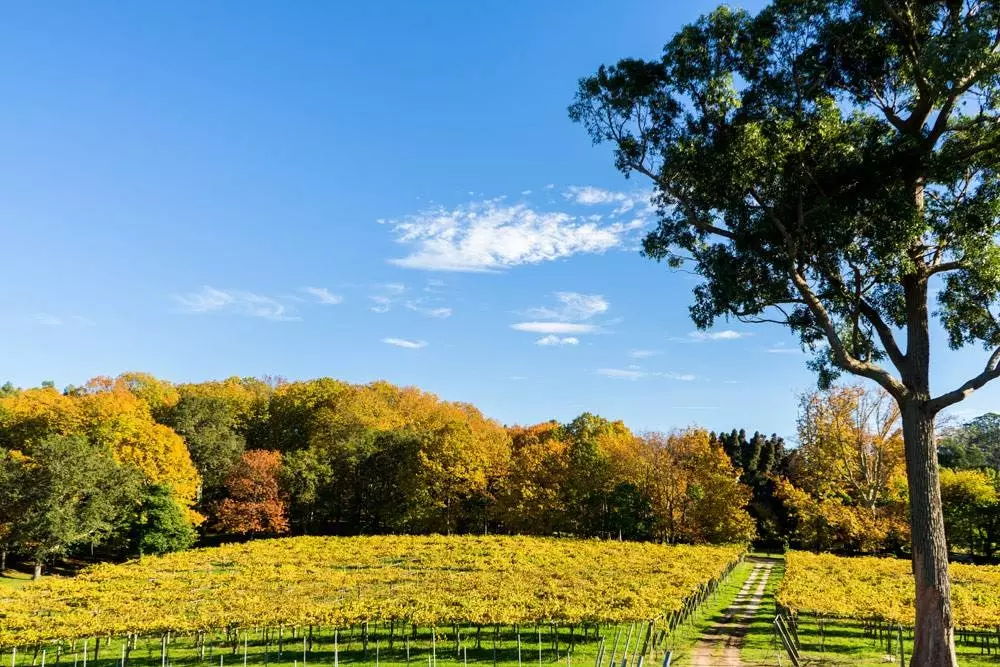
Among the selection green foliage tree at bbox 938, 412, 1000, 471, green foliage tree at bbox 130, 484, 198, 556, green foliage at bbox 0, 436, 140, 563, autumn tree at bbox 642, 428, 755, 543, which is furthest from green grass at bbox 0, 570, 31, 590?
green foliage tree at bbox 938, 412, 1000, 471

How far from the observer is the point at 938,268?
13.5m

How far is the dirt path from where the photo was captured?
1932 cm

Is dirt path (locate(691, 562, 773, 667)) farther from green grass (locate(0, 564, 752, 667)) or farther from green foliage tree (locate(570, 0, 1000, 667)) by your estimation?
green foliage tree (locate(570, 0, 1000, 667))

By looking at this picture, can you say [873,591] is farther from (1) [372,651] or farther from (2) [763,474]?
(2) [763,474]

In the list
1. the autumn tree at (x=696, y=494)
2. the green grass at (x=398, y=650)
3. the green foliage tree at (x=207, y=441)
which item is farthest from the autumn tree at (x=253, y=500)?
the autumn tree at (x=696, y=494)

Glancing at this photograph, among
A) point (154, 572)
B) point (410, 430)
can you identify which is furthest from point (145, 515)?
point (410, 430)

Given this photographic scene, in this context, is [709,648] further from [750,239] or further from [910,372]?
[750,239]

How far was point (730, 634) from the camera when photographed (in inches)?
922

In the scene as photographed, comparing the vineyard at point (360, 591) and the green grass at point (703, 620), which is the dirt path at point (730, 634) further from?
the vineyard at point (360, 591)

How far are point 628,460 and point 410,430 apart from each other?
69.4 feet

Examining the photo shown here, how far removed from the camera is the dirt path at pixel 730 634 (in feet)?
63.4

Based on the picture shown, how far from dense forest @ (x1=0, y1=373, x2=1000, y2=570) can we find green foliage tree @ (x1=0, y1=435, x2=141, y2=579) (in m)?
0.11

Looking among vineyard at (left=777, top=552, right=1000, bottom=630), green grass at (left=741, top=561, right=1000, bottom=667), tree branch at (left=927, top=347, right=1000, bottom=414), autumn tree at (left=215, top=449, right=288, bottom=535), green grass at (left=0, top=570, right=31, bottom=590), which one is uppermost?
tree branch at (left=927, top=347, right=1000, bottom=414)

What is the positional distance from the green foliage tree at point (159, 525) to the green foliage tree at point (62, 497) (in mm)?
1097
